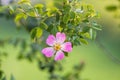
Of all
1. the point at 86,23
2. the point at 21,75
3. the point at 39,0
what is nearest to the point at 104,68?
the point at 21,75

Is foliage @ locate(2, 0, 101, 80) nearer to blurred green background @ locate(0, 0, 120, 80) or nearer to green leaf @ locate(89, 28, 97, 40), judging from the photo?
green leaf @ locate(89, 28, 97, 40)

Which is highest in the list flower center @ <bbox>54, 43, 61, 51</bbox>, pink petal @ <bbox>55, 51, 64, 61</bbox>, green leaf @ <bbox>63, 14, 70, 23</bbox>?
green leaf @ <bbox>63, 14, 70, 23</bbox>

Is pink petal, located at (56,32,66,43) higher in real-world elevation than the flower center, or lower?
higher

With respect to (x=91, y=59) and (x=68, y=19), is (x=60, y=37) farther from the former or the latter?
(x=91, y=59)

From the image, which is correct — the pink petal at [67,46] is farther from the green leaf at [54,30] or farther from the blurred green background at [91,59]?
the blurred green background at [91,59]

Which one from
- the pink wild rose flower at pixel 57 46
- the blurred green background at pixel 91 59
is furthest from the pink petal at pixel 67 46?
the blurred green background at pixel 91 59

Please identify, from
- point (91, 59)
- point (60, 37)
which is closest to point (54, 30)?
point (60, 37)

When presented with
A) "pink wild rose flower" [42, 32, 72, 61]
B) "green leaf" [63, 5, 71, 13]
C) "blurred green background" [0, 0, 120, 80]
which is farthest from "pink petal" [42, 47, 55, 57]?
"blurred green background" [0, 0, 120, 80]

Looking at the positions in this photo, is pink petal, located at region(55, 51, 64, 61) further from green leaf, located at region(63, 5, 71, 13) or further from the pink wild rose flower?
green leaf, located at region(63, 5, 71, 13)

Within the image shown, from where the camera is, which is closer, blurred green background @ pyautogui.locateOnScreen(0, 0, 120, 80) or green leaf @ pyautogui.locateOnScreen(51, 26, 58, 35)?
green leaf @ pyautogui.locateOnScreen(51, 26, 58, 35)

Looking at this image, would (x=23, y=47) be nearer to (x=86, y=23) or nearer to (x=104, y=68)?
(x=86, y=23)
